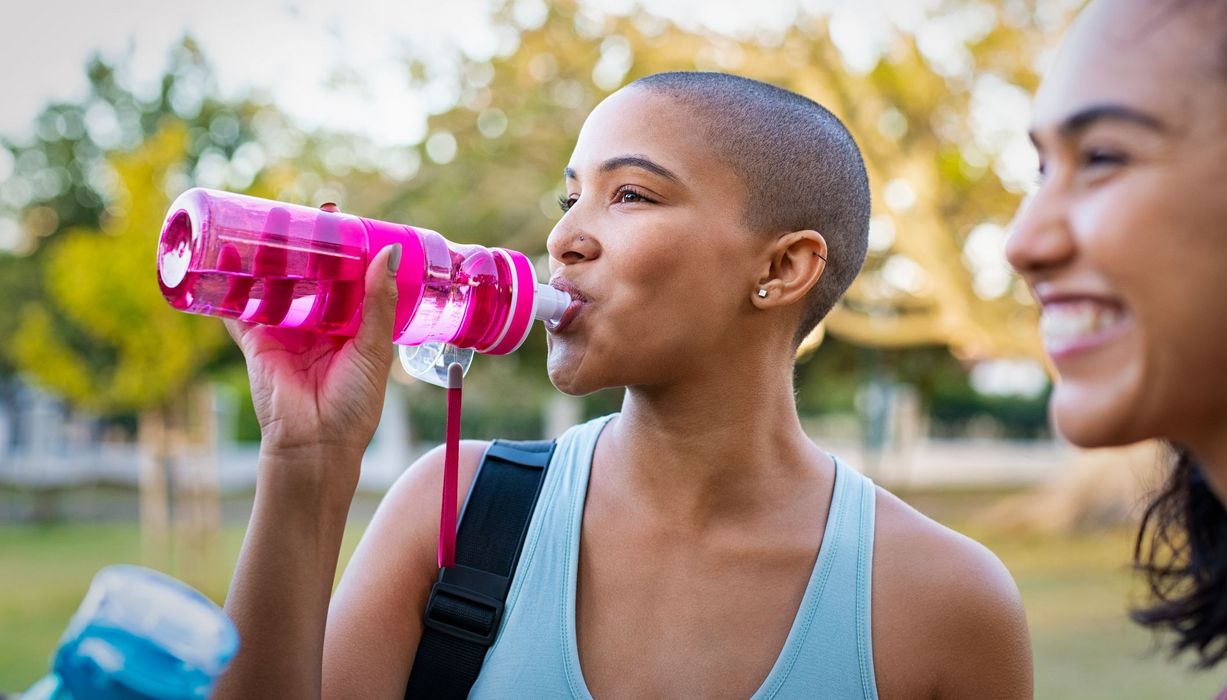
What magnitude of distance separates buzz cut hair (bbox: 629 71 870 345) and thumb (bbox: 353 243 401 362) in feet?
2.37

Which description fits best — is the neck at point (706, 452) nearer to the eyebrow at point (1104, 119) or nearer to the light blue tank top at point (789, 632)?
the light blue tank top at point (789, 632)

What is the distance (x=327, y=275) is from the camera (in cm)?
192

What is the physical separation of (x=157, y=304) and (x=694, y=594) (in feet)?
33.0

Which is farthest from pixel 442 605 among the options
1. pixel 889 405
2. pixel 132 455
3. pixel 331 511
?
pixel 132 455

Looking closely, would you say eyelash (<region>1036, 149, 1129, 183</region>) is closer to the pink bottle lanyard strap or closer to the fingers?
the pink bottle lanyard strap

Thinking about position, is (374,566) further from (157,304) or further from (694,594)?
(157,304)

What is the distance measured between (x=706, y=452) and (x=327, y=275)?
82cm

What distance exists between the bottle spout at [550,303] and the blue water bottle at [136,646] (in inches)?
42.8

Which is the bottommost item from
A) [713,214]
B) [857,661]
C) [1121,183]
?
[857,661]

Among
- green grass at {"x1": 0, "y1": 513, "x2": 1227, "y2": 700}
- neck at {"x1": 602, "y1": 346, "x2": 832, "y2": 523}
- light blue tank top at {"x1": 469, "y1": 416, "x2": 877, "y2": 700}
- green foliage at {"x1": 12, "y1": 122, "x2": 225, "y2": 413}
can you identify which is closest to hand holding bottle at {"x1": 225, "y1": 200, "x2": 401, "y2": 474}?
light blue tank top at {"x1": 469, "y1": 416, "x2": 877, "y2": 700}

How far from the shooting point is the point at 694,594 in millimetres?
2131

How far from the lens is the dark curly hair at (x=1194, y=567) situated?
1.44 metres

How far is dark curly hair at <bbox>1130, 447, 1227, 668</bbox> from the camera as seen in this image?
1.44m

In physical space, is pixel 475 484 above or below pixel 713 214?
below
